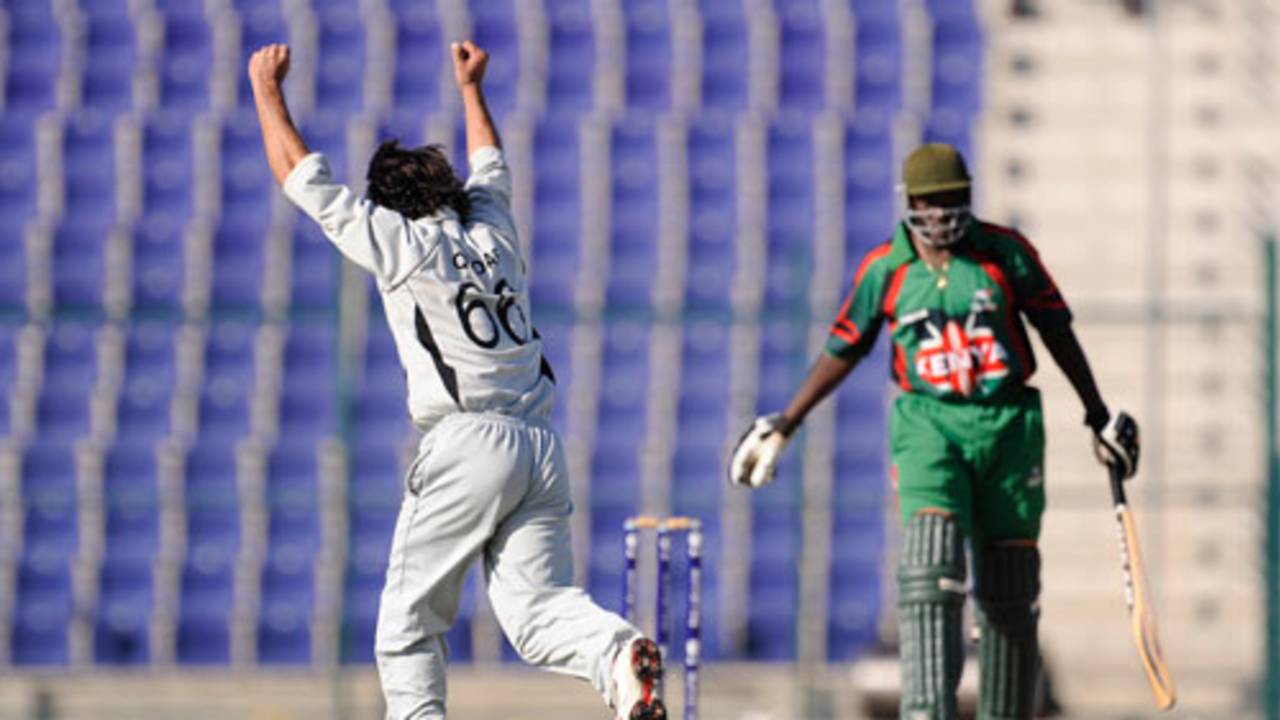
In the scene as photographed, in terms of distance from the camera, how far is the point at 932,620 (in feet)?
18.1

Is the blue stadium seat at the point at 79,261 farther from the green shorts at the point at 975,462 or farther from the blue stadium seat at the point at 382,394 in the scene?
the green shorts at the point at 975,462

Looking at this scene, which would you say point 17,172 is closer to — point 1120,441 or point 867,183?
point 867,183

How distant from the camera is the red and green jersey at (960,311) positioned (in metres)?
5.65

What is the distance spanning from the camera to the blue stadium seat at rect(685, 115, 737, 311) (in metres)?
14.0

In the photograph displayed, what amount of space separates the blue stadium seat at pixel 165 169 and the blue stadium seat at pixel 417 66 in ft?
4.58

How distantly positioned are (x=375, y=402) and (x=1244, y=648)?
5.06 m

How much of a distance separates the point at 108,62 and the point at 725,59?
404 centimetres

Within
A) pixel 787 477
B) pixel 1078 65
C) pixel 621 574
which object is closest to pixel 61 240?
pixel 621 574

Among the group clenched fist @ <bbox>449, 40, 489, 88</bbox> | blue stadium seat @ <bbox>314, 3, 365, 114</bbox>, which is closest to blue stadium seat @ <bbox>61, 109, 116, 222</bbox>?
blue stadium seat @ <bbox>314, 3, 365, 114</bbox>

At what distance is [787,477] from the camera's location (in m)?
11.6

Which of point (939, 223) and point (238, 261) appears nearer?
point (939, 223)

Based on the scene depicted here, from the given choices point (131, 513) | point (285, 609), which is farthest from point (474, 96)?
point (131, 513)

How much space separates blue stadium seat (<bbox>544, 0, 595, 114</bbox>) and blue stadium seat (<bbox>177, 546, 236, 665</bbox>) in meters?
3.87

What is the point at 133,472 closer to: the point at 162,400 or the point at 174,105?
the point at 162,400
